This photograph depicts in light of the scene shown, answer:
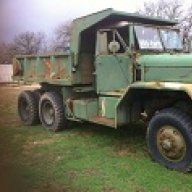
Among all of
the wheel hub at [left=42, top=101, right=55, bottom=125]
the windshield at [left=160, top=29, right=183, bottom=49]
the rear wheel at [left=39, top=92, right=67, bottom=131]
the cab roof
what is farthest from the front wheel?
the wheel hub at [left=42, top=101, right=55, bottom=125]

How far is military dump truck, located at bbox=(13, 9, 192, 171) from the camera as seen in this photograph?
4.71m

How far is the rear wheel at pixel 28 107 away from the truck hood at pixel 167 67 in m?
3.31

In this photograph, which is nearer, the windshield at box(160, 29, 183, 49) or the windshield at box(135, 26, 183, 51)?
the windshield at box(135, 26, 183, 51)

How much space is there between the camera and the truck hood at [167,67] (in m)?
4.82

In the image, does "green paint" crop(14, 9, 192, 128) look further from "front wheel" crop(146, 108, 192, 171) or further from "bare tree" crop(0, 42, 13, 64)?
"bare tree" crop(0, 42, 13, 64)

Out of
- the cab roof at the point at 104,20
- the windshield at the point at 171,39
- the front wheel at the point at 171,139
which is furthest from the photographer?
the cab roof at the point at 104,20

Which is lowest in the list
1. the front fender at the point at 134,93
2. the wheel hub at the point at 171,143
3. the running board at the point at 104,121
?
the wheel hub at the point at 171,143

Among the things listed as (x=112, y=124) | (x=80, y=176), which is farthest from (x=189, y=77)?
(x=80, y=176)

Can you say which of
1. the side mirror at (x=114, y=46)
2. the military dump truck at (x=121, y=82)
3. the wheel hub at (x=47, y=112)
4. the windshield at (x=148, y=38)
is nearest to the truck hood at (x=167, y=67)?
the military dump truck at (x=121, y=82)

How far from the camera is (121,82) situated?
578 centimetres

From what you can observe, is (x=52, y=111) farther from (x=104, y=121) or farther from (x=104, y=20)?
(x=104, y=20)

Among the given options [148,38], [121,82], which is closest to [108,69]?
[121,82]

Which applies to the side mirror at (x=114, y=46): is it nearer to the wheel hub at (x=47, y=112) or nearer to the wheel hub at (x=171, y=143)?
the wheel hub at (x=171, y=143)

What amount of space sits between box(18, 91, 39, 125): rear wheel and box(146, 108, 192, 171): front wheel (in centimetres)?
369
